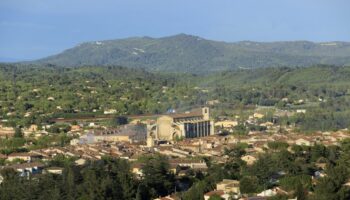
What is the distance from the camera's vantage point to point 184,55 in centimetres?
17162

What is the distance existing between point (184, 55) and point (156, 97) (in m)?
104

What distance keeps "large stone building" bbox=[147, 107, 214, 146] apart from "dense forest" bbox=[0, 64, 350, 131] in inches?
234

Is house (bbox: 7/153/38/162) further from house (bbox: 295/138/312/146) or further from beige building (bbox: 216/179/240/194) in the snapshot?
house (bbox: 295/138/312/146)

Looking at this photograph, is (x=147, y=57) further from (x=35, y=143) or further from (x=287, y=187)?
(x=287, y=187)

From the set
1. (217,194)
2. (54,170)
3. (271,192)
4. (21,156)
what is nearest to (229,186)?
(217,194)

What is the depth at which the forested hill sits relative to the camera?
159125mm

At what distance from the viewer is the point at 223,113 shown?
61.0 m

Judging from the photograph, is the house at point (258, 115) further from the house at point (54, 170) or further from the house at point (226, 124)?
the house at point (54, 170)

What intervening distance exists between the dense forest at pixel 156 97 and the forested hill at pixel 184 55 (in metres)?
66.2

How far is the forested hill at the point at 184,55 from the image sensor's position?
522ft

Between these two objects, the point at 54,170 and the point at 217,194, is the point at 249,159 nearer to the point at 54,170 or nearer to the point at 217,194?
the point at 54,170

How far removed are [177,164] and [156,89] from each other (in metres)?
42.3

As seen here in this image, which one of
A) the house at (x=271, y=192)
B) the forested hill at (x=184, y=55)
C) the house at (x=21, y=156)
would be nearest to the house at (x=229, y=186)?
the house at (x=271, y=192)

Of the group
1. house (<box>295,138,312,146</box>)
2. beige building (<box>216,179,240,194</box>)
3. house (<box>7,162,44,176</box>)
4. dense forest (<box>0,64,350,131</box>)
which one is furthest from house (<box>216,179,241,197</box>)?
dense forest (<box>0,64,350,131</box>)
